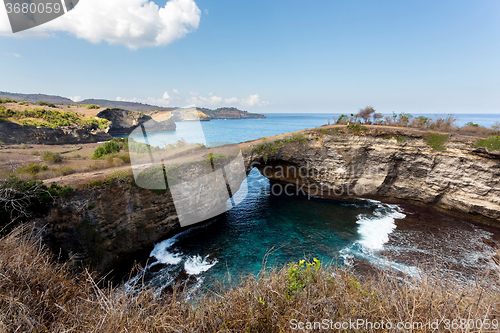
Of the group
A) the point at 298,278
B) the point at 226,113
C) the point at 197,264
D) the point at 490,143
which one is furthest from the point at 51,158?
the point at 226,113

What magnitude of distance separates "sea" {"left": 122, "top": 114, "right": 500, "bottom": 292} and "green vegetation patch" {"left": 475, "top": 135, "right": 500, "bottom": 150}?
22.9ft

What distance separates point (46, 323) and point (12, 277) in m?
1.48

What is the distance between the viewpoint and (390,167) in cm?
2027

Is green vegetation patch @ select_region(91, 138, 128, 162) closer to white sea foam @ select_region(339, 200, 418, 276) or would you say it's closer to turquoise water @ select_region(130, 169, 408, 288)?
turquoise water @ select_region(130, 169, 408, 288)

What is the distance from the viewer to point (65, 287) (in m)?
4.52

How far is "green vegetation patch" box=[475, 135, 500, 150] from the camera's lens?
51.1 feet

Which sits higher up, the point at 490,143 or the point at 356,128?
the point at 356,128

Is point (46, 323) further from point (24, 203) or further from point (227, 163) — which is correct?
point (227, 163)

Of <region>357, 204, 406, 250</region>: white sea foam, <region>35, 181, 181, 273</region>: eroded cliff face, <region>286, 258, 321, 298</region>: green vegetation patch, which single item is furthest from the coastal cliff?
<region>286, 258, 321, 298</region>: green vegetation patch

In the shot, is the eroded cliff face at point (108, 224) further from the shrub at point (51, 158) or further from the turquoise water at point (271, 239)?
the shrub at point (51, 158)

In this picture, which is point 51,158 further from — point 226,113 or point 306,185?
point 226,113

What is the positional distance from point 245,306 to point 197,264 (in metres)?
9.47

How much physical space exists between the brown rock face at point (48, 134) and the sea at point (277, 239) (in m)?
32.4

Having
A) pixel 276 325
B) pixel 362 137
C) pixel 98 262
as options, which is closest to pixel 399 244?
pixel 362 137
